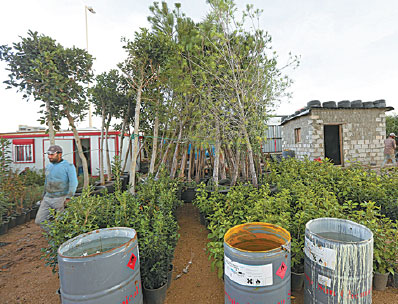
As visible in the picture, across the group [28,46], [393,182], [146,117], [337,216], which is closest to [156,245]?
[337,216]

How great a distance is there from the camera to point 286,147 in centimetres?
1276

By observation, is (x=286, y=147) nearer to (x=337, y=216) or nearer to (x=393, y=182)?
(x=393, y=182)

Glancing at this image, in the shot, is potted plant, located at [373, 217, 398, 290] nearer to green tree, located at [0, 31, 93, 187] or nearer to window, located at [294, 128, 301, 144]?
green tree, located at [0, 31, 93, 187]

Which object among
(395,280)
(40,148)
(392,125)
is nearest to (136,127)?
(395,280)

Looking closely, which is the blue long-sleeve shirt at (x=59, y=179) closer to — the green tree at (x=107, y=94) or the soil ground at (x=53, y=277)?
the soil ground at (x=53, y=277)

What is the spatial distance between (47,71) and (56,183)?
2.11 meters

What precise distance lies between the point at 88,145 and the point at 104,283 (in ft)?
34.6

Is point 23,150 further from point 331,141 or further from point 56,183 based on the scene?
point 331,141

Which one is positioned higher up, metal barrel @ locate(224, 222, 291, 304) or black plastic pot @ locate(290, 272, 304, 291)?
metal barrel @ locate(224, 222, 291, 304)

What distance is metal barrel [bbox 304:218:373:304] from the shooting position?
1700 mm

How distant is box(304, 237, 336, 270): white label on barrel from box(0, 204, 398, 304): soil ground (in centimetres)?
77

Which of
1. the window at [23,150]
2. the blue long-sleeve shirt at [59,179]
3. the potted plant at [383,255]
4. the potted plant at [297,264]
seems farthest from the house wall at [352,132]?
the window at [23,150]

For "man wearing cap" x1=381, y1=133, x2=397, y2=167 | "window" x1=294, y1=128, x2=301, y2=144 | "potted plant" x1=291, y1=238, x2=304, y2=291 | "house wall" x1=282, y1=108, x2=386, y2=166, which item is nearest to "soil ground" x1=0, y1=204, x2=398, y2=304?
"potted plant" x1=291, y1=238, x2=304, y2=291

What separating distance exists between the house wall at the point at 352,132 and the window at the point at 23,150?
512 inches
